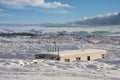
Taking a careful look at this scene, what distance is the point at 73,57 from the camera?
98.0 ft

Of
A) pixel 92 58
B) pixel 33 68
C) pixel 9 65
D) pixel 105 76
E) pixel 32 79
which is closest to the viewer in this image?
pixel 32 79

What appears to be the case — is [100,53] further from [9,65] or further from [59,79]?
[59,79]

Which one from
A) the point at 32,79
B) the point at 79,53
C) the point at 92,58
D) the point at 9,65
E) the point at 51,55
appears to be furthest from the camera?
the point at 92,58

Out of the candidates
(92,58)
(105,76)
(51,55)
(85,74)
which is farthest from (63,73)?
(92,58)

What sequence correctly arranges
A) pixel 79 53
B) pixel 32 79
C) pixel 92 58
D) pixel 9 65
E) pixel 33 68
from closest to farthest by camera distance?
1. pixel 32 79
2. pixel 33 68
3. pixel 9 65
4. pixel 79 53
5. pixel 92 58

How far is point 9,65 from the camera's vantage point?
1847cm

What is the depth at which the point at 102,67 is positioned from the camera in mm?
18953

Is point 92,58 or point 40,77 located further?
point 92,58

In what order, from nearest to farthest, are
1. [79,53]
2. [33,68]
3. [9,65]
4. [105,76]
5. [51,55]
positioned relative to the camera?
[105,76] < [33,68] < [9,65] < [51,55] < [79,53]

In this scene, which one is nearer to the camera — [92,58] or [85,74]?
[85,74]

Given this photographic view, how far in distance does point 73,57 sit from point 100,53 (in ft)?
20.1

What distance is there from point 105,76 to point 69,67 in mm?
3544

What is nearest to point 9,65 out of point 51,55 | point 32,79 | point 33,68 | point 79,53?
point 33,68

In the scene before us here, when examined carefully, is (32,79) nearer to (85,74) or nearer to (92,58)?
Answer: (85,74)
